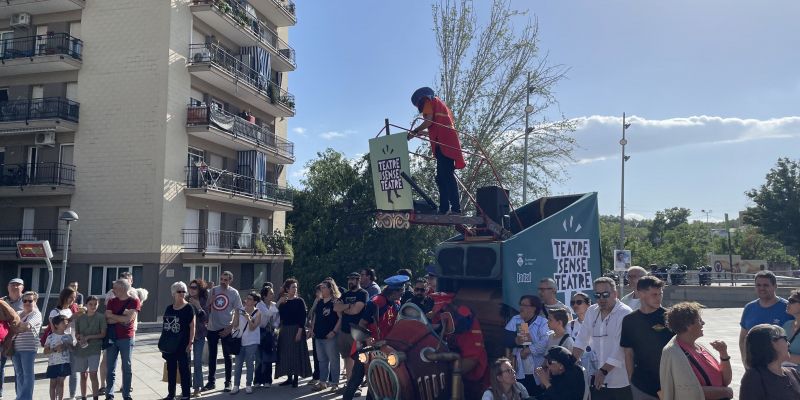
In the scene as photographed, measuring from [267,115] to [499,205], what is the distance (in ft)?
91.3

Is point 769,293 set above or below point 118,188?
below

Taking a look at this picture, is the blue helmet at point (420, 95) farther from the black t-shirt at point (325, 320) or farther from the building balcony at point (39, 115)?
the building balcony at point (39, 115)

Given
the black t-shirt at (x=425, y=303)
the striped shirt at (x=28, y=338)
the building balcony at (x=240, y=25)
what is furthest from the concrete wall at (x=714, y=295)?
the striped shirt at (x=28, y=338)

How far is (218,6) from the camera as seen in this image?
1094 inches

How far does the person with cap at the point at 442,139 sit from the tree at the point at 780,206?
42.6 meters

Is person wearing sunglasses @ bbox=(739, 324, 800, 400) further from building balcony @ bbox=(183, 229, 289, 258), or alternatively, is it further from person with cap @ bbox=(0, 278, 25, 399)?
building balcony @ bbox=(183, 229, 289, 258)

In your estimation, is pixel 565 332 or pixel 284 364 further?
pixel 284 364

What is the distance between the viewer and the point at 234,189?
29.6 metres

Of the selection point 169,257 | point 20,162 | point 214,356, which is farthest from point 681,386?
point 20,162

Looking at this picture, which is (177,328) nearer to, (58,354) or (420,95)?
(58,354)

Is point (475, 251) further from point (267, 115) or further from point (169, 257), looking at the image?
point (267, 115)

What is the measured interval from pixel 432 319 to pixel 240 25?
2635 cm

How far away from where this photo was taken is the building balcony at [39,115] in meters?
25.9

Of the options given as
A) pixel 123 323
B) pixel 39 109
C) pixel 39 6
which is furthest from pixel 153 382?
pixel 39 6
